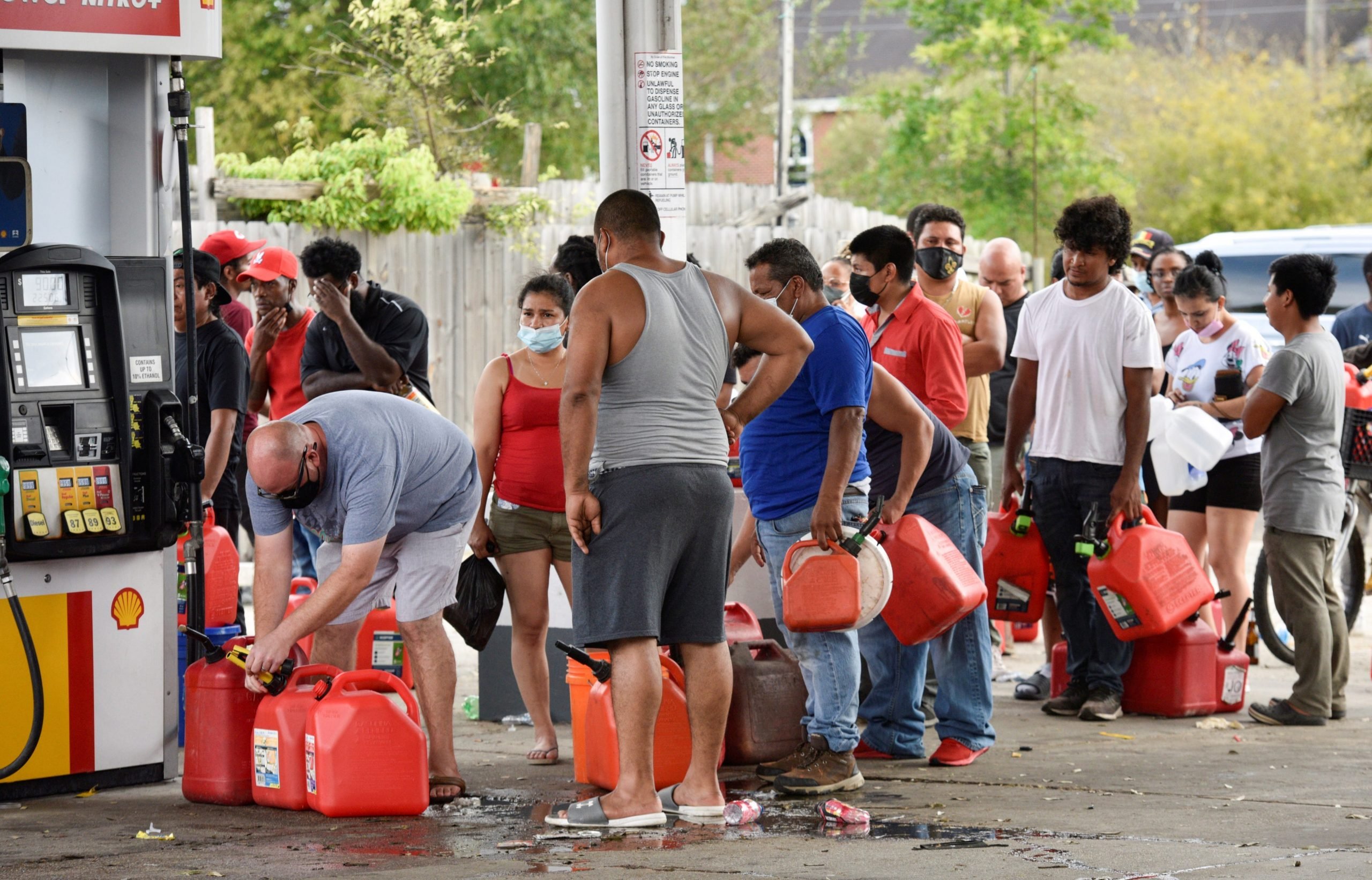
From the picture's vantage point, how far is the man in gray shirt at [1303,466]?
7.26 metres

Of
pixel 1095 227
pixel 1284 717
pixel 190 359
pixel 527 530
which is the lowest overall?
pixel 1284 717

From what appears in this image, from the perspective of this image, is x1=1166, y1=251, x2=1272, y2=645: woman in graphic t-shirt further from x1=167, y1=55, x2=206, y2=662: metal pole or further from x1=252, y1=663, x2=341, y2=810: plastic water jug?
x1=167, y1=55, x2=206, y2=662: metal pole

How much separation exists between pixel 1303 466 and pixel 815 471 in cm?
257

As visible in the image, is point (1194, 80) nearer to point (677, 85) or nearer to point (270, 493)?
point (677, 85)

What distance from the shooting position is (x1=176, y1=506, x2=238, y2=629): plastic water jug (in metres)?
6.92

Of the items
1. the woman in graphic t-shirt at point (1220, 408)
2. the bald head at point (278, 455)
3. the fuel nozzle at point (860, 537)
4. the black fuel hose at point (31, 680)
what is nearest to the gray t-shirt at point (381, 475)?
the bald head at point (278, 455)

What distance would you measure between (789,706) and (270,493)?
210cm

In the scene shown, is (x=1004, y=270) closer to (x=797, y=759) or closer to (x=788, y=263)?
(x=788, y=263)

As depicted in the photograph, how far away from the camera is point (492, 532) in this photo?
6.65m

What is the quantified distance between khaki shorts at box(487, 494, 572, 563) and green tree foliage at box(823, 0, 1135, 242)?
14.6 meters

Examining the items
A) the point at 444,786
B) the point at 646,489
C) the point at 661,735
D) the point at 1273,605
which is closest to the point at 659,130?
the point at 646,489

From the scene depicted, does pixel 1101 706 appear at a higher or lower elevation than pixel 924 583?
lower

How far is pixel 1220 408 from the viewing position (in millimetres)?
8180

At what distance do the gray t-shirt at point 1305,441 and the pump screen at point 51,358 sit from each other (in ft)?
16.0
